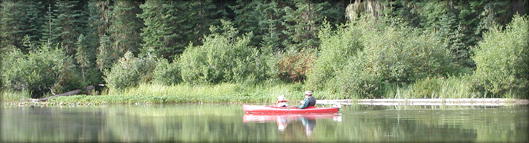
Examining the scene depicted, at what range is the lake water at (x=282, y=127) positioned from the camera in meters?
13.9

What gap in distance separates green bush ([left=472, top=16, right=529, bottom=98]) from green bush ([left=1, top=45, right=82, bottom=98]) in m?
26.6

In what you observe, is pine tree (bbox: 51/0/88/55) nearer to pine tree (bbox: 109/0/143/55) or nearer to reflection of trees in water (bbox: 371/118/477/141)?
pine tree (bbox: 109/0/143/55)

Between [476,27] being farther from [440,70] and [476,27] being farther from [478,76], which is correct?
[478,76]

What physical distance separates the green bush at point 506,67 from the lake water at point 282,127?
540 centimetres

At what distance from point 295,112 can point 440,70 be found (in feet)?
46.5

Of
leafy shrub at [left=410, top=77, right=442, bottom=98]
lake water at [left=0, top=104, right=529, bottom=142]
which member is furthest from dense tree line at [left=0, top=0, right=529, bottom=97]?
lake water at [left=0, top=104, right=529, bottom=142]

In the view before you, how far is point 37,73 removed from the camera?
36094mm

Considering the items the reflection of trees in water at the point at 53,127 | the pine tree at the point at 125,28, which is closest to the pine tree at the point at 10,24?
the pine tree at the point at 125,28

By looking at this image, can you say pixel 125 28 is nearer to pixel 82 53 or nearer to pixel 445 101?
pixel 82 53

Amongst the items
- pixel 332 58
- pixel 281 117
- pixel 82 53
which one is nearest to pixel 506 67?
pixel 332 58

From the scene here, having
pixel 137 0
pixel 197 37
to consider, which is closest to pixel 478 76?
pixel 197 37

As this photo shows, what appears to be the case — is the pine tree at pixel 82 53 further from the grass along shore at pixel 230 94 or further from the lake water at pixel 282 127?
the lake water at pixel 282 127

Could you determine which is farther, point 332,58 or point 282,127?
point 332,58

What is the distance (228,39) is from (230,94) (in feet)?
48.5
